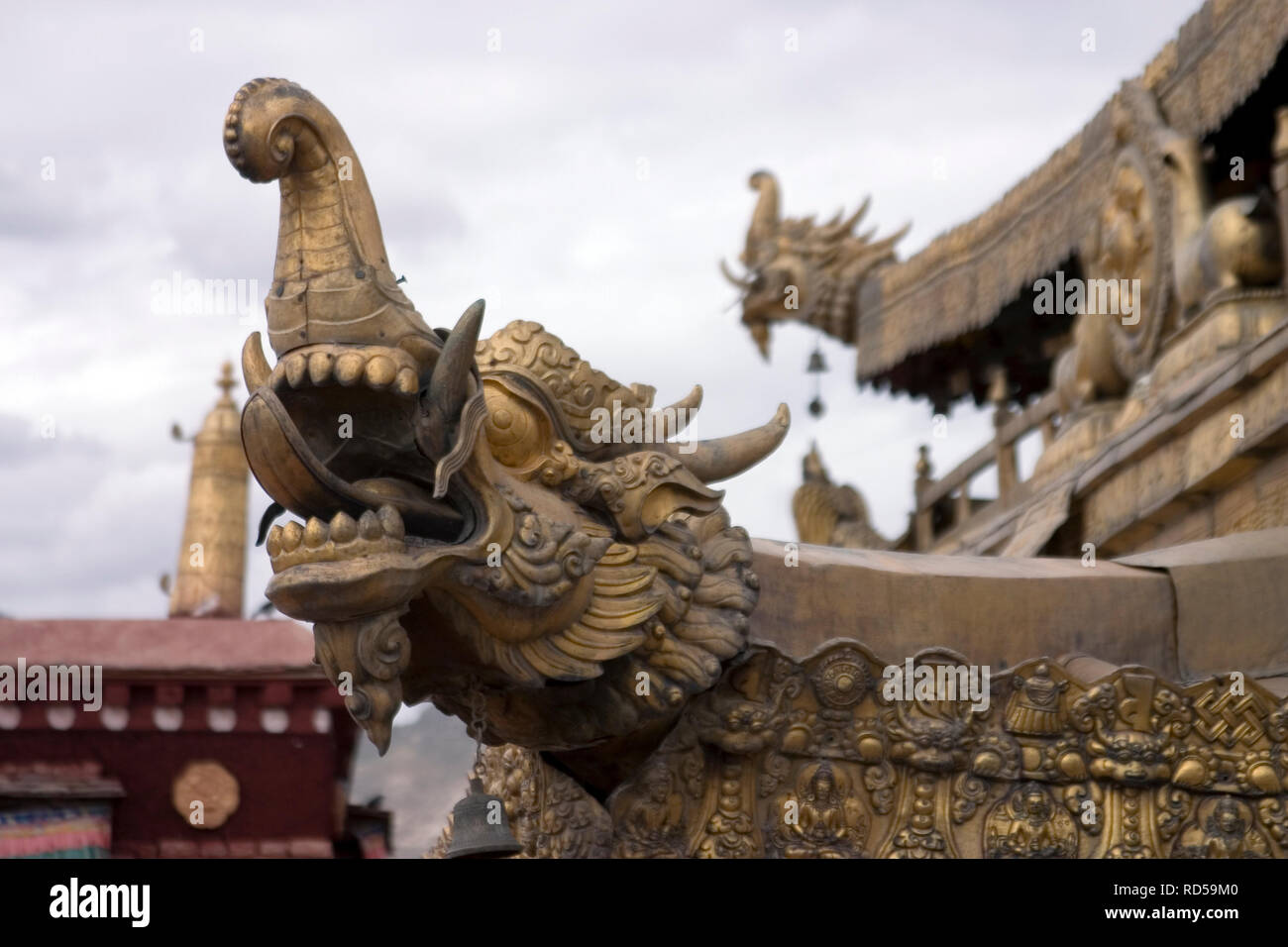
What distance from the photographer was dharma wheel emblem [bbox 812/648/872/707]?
20.3 ft

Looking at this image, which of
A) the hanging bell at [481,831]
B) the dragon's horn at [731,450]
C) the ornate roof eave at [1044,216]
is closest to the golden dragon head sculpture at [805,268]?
the ornate roof eave at [1044,216]

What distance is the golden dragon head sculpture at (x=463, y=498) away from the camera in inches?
208

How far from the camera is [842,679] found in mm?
6195

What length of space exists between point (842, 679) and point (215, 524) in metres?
11.8

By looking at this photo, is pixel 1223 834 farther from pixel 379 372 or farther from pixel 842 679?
pixel 379 372

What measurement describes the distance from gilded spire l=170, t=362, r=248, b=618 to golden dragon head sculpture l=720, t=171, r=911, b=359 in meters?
4.63

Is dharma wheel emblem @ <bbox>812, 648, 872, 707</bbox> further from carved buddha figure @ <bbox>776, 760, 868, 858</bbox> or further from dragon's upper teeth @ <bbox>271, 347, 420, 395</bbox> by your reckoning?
dragon's upper teeth @ <bbox>271, 347, 420, 395</bbox>

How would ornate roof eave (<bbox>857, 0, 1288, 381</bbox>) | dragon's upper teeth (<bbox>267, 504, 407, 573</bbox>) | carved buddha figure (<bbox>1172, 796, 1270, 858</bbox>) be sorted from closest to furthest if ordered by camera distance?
dragon's upper teeth (<bbox>267, 504, 407, 573</bbox>) → carved buddha figure (<bbox>1172, 796, 1270, 858</bbox>) → ornate roof eave (<bbox>857, 0, 1288, 381</bbox>)

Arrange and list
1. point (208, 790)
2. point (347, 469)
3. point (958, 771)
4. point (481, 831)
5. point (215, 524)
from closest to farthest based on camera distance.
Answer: point (347, 469) < point (481, 831) < point (958, 771) < point (208, 790) < point (215, 524)

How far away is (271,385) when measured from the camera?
211 inches

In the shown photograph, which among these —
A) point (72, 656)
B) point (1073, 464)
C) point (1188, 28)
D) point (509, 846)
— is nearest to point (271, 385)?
point (509, 846)

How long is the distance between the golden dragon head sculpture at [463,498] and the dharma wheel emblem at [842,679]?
12.4 inches

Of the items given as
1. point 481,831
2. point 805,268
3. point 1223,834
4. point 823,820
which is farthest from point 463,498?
point 805,268

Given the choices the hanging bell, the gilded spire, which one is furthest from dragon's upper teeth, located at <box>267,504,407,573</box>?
the gilded spire
